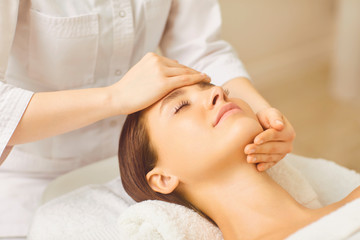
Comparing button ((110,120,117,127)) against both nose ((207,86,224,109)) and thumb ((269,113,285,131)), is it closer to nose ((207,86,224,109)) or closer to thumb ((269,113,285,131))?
nose ((207,86,224,109))

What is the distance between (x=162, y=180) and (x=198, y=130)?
0.59ft

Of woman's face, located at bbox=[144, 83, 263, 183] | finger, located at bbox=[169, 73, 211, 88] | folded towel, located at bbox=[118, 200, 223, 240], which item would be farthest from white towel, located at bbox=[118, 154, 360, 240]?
finger, located at bbox=[169, 73, 211, 88]

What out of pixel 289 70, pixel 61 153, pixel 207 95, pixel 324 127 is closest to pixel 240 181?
pixel 207 95

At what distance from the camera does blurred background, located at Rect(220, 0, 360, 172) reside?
2905 millimetres

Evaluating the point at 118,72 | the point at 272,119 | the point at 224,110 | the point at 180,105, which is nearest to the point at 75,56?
the point at 118,72

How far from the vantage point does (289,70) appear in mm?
3621

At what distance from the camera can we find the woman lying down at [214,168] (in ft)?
3.51

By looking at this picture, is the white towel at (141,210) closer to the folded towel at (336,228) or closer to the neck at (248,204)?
the neck at (248,204)

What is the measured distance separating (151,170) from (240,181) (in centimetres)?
24

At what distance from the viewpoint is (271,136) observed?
3.59 ft

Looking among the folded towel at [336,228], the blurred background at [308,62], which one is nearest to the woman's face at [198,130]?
the folded towel at [336,228]

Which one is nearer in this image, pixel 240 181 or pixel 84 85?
pixel 240 181

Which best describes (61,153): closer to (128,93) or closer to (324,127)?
(128,93)

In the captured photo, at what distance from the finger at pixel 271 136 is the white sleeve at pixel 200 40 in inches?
13.2
